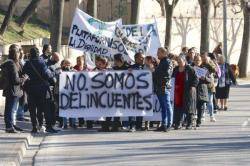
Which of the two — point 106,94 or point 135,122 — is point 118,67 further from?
point 135,122

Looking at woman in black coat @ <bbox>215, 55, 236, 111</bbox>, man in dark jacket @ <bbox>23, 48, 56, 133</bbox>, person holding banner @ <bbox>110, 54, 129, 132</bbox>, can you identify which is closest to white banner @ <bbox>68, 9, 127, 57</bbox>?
person holding banner @ <bbox>110, 54, 129, 132</bbox>

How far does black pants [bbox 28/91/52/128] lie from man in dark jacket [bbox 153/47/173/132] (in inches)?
96.4

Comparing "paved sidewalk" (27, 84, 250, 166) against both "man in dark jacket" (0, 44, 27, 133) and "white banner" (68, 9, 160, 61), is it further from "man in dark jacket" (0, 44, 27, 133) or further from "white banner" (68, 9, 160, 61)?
"white banner" (68, 9, 160, 61)

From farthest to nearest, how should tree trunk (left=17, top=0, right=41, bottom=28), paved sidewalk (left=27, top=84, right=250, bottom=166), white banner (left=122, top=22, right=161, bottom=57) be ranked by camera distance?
tree trunk (left=17, top=0, right=41, bottom=28), white banner (left=122, top=22, right=161, bottom=57), paved sidewalk (left=27, top=84, right=250, bottom=166)

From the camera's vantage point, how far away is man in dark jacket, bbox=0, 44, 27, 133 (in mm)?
17766

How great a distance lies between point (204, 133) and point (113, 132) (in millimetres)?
1963

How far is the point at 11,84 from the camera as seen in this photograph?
1784 centimetres

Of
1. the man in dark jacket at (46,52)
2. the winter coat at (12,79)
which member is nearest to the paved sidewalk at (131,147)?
the winter coat at (12,79)

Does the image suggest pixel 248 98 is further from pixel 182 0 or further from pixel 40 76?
pixel 182 0

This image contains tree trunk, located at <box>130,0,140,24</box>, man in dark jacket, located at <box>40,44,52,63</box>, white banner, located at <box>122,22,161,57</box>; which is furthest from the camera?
tree trunk, located at <box>130,0,140,24</box>

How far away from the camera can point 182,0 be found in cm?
5912

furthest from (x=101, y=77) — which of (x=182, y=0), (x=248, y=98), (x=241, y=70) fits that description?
(x=182, y=0)

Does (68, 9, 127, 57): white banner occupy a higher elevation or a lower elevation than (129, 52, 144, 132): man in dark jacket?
higher

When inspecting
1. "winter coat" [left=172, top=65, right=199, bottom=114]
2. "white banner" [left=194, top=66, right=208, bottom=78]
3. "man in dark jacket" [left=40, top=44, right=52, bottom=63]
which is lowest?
"winter coat" [left=172, top=65, right=199, bottom=114]
